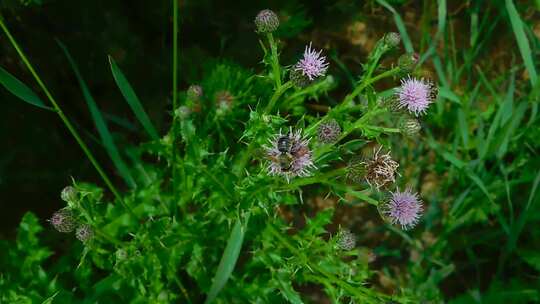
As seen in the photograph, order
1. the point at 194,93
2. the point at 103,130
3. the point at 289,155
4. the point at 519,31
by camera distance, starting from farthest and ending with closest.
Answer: the point at 519,31, the point at 103,130, the point at 194,93, the point at 289,155

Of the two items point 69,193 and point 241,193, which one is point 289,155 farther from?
point 69,193

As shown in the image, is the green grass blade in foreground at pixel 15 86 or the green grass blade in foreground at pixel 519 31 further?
the green grass blade in foreground at pixel 519 31

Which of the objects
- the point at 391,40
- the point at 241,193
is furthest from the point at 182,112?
the point at 391,40

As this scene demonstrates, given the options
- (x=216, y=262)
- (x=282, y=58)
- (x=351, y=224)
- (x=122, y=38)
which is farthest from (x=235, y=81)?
(x=351, y=224)

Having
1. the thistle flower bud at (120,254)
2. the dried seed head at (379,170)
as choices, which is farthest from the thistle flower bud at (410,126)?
the thistle flower bud at (120,254)

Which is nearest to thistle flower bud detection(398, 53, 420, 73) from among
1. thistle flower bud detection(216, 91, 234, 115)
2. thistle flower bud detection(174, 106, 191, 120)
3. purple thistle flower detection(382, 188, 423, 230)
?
purple thistle flower detection(382, 188, 423, 230)

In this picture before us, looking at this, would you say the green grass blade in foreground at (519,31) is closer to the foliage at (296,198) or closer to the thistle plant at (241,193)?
the foliage at (296,198)

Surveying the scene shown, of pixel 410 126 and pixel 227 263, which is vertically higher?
pixel 410 126
